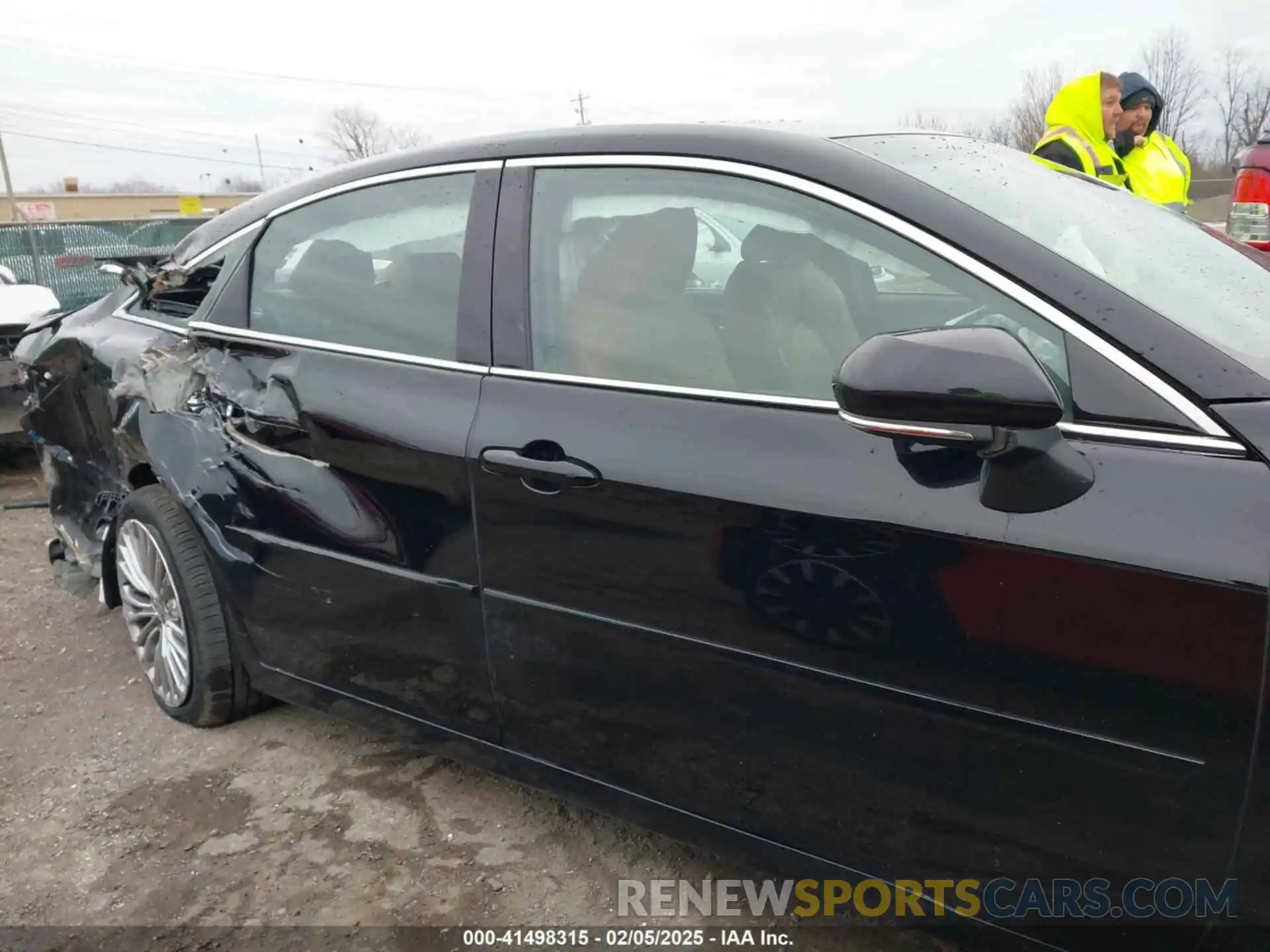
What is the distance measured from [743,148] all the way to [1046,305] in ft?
2.21

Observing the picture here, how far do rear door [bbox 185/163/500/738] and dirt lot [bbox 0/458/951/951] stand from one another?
0.38m

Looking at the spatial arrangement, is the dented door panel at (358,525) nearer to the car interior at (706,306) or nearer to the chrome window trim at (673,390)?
the chrome window trim at (673,390)

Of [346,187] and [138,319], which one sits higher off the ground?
[346,187]

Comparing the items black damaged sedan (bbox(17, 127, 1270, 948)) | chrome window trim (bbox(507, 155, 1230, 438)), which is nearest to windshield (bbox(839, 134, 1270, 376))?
black damaged sedan (bbox(17, 127, 1270, 948))

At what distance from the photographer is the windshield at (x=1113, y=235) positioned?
1648 mm

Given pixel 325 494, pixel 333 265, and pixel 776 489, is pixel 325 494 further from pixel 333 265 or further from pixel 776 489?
pixel 776 489

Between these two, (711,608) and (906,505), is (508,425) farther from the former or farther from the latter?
(906,505)

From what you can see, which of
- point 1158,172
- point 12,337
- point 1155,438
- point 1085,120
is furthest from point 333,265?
point 12,337

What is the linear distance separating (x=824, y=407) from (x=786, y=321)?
23 cm

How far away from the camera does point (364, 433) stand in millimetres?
2322

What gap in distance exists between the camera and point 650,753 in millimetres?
2006

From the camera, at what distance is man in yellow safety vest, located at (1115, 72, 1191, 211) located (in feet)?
16.9

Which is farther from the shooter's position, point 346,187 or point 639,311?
point 346,187

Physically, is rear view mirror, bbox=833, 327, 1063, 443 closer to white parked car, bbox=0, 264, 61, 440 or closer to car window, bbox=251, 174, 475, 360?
car window, bbox=251, 174, 475, 360
